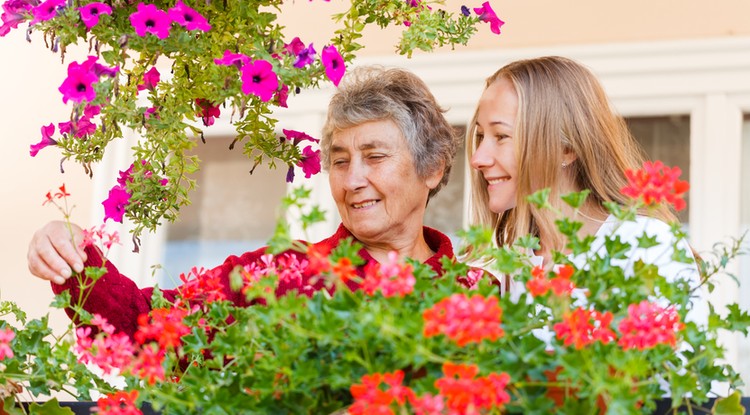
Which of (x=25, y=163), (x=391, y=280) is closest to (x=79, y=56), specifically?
(x=25, y=163)

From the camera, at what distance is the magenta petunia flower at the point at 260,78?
4.44 feet

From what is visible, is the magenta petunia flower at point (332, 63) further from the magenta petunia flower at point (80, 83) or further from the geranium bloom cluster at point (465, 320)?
the geranium bloom cluster at point (465, 320)

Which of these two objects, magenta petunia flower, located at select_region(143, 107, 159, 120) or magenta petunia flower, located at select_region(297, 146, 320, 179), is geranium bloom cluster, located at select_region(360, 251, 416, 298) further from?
magenta petunia flower, located at select_region(297, 146, 320, 179)

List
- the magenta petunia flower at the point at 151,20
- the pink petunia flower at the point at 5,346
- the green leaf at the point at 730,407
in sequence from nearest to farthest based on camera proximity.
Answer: the green leaf at the point at 730,407
the pink petunia flower at the point at 5,346
the magenta petunia flower at the point at 151,20

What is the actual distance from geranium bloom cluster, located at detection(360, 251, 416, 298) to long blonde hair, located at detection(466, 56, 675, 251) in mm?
818

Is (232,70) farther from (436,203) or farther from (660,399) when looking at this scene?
(436,203)

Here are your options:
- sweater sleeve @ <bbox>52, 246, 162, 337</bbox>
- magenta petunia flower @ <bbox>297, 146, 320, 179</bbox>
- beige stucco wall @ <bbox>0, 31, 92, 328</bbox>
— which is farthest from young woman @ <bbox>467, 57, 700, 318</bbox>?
beige stucco wall @ <bbox>0, 31, 92, 328</bbox>

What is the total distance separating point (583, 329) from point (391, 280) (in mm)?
172

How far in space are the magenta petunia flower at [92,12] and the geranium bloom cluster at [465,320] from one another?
755 mm

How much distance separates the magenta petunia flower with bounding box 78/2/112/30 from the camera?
1354mm

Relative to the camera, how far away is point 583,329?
0.88 meters

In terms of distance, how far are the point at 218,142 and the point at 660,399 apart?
3328 mm

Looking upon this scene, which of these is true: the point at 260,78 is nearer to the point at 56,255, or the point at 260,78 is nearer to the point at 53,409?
the point at 56,255

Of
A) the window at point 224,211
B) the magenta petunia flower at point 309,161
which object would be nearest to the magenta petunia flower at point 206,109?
the magenta petunia flower at point 309,161
